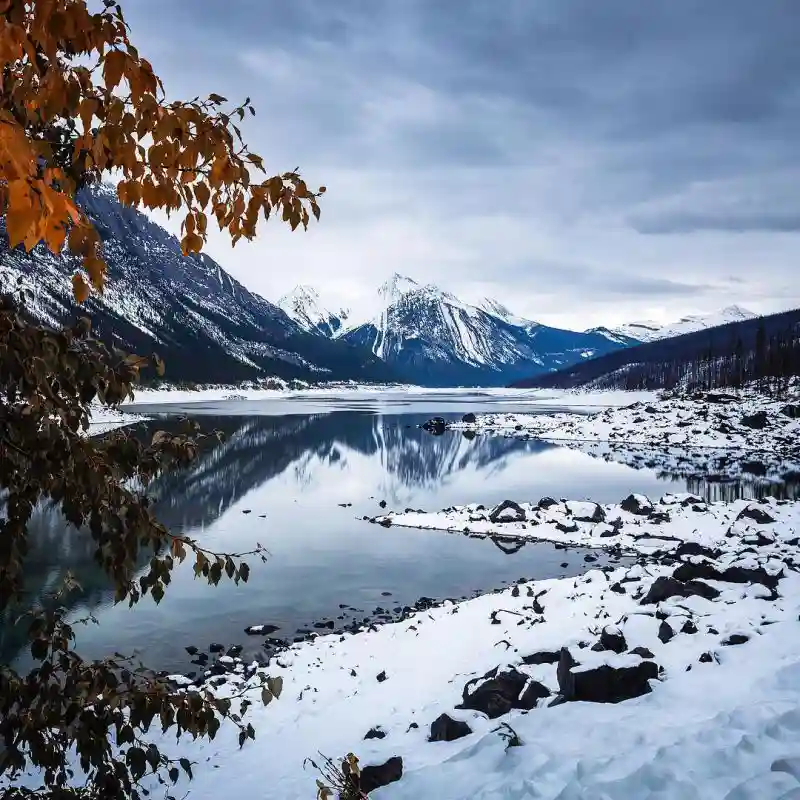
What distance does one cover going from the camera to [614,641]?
31.4ft

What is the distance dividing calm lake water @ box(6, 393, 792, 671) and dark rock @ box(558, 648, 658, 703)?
5709 mm

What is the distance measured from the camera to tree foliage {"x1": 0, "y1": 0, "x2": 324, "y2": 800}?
200cm

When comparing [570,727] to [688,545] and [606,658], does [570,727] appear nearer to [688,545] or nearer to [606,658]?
[606,658]

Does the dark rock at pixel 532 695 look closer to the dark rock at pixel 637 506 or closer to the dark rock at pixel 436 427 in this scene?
the dark rock at pixel 637 506

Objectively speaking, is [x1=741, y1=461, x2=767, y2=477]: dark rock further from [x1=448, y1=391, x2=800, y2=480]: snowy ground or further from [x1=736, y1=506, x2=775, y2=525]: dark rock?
[x1=736, y1=506, x2=775, y2=525]: dark rock

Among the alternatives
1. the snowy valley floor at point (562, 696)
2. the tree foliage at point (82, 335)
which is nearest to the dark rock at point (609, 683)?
the snowy valley floor at point (562, 696)

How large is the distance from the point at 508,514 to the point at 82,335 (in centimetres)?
2370

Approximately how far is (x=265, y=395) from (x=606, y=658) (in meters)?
187

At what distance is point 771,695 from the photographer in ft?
23.1

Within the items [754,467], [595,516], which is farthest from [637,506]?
[754,467]

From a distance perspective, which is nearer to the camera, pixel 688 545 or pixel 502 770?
pixel 502 770

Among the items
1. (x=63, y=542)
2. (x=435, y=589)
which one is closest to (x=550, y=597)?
(x=435, y=589)

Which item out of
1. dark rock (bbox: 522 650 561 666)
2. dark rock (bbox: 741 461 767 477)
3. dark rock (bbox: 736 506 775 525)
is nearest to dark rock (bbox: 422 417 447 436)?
dark rock (bbox: 741 461 767 477)

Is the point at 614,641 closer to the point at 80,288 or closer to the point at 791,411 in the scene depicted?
the point at 80,288
